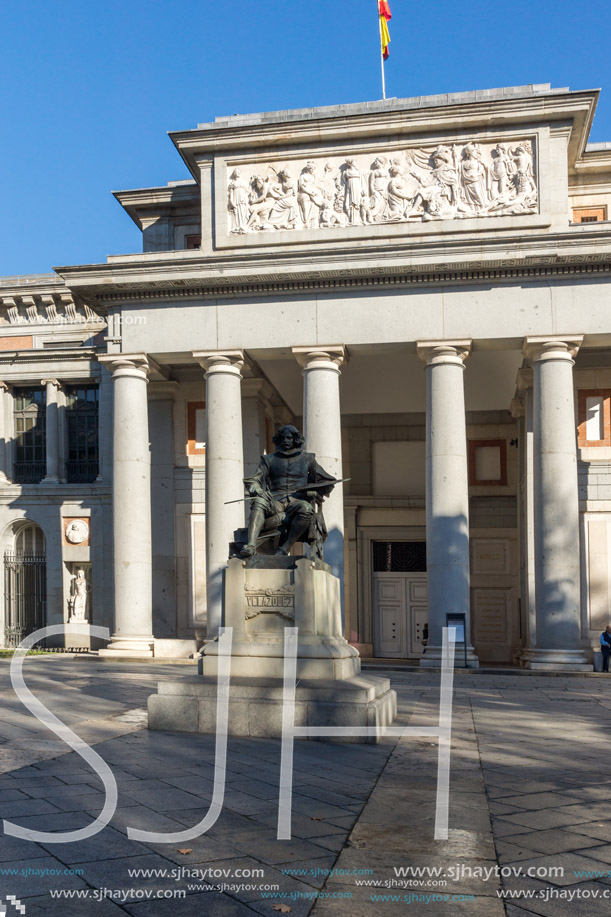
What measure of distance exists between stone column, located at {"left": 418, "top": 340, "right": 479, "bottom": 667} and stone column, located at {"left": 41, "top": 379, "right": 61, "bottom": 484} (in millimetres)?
14554

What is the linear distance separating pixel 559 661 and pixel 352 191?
47.6 ft

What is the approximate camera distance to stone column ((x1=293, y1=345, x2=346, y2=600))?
25752mm

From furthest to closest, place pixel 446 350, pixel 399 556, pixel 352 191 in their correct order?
pixel 399 556
pixel 352 191
pixel 446 350

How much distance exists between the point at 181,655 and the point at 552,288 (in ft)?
49.5

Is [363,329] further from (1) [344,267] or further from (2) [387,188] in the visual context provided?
(2) [387,188]

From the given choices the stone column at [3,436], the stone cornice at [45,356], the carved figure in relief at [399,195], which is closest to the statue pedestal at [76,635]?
the stone column at [3,436]

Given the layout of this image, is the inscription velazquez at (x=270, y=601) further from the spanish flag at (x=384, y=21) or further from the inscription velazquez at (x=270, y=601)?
the spanish flag at (x=384, y=21)

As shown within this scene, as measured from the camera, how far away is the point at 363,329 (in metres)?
26.5

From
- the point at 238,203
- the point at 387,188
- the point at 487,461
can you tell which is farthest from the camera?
the point at 487,461

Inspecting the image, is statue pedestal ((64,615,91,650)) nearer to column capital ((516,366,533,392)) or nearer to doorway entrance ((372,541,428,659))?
doorway entrance ((372,541,428,659))

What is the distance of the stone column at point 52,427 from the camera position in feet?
110

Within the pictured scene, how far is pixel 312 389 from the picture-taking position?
86.8 feet

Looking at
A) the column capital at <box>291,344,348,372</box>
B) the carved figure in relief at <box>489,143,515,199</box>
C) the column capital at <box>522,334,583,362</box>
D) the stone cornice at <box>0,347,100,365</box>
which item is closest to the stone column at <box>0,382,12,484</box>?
the stone cornice at <box>0,347,100,365</box>

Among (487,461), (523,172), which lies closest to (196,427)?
(487,461)
